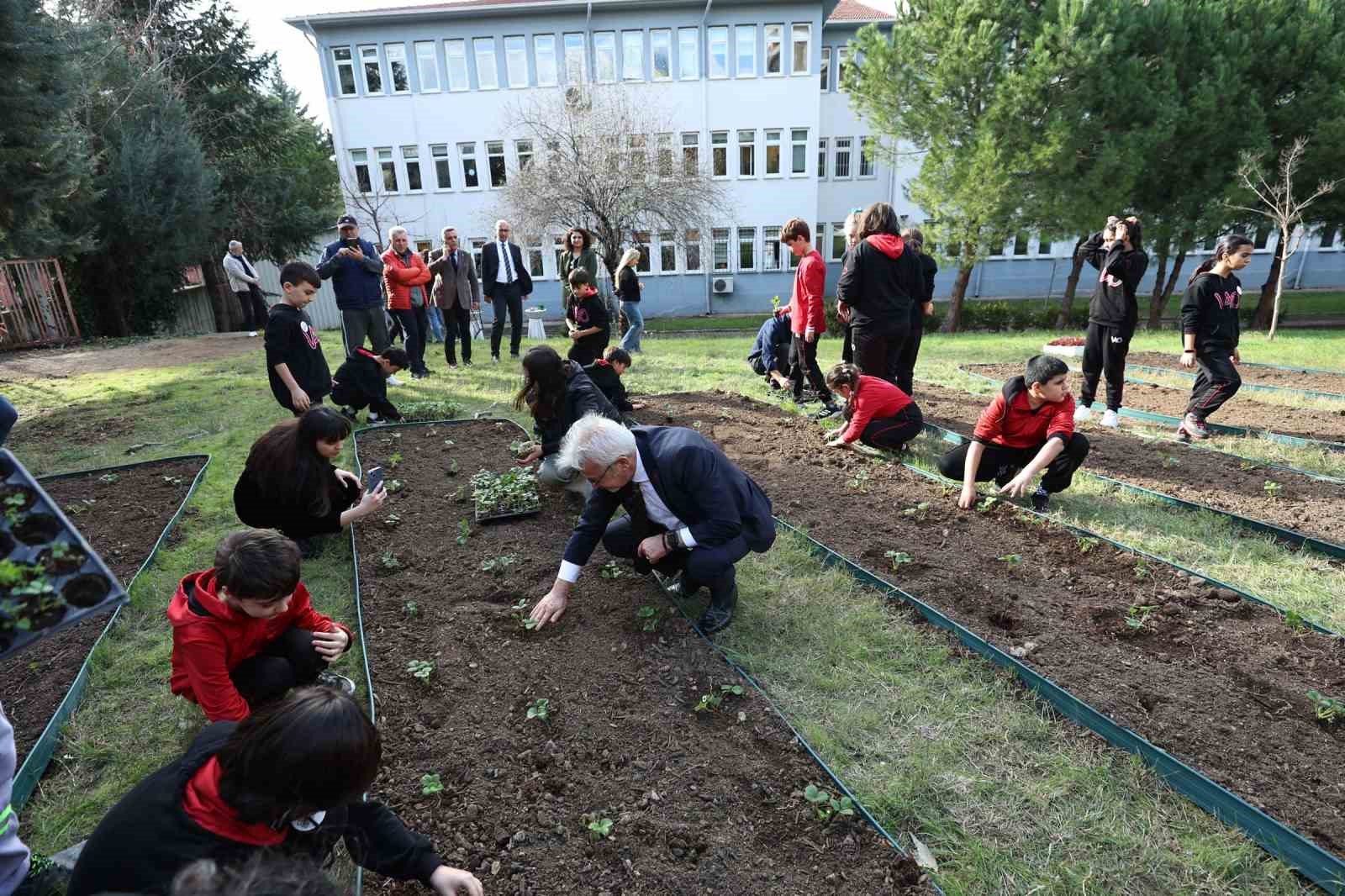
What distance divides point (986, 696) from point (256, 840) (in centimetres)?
250

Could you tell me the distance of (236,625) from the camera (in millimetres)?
2283

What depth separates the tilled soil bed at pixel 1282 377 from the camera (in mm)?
7637

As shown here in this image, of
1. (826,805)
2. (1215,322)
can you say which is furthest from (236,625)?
(1215,322)

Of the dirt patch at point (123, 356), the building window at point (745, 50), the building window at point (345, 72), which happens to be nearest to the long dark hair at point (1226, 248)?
the dirt patch at point (123, 356)

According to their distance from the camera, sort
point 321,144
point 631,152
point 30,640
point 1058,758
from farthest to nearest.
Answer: point 321,144, point 631,152, point 1058,758, point 30,640

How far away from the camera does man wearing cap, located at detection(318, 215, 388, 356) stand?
21.9ft

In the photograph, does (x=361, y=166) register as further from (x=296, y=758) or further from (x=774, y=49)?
(x=296, y=758)

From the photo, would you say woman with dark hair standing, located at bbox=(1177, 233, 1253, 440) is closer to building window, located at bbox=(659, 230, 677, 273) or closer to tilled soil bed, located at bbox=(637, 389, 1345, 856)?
tilled soil bed, located at bbox=(637, 389, 1345, 856)

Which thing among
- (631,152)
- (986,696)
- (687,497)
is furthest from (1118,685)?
(631,152)

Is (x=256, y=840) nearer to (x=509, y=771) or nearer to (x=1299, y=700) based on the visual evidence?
(x=509, y=771)

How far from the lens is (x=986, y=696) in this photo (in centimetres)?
272

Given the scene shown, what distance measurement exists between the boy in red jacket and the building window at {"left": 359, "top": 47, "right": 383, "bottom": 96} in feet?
71.3

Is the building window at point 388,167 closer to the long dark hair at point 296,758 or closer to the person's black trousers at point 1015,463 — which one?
the person's black trousers at point 1015,463

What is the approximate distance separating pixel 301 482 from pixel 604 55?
2292 centimetres
